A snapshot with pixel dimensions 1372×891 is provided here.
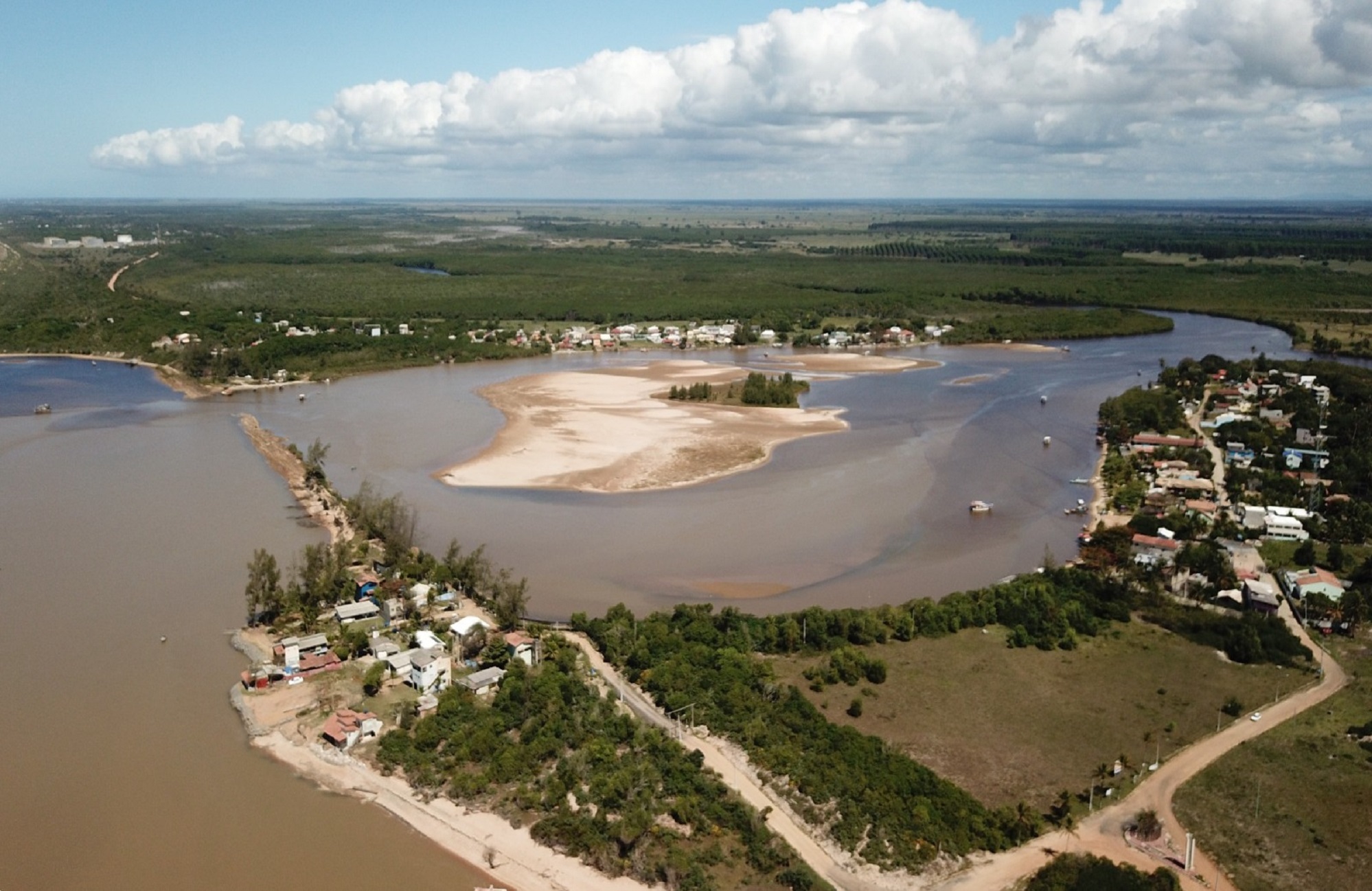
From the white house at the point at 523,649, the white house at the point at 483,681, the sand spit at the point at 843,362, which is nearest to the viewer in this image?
the white house at the point at 483,681

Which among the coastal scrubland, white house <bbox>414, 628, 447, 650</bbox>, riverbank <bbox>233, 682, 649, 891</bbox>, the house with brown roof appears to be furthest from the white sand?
the coastal scrubland

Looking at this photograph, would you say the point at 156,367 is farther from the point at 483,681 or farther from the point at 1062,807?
the point at 1062,807

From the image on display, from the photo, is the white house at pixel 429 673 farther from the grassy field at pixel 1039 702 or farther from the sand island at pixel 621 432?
the sand island at pixel 621 432

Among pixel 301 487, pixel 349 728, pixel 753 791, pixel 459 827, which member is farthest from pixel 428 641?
pixel 301 487

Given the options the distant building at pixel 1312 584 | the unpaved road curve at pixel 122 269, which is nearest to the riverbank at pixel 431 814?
the distant building at pixel 1312 584

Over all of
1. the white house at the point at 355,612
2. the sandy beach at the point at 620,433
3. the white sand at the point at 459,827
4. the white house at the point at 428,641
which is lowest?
the white sand at the point at 459,827

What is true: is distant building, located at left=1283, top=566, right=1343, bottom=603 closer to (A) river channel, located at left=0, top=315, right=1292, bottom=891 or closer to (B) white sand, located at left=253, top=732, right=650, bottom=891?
(A) river channel, located at left=0, top=315, right=1292, bottom=891
